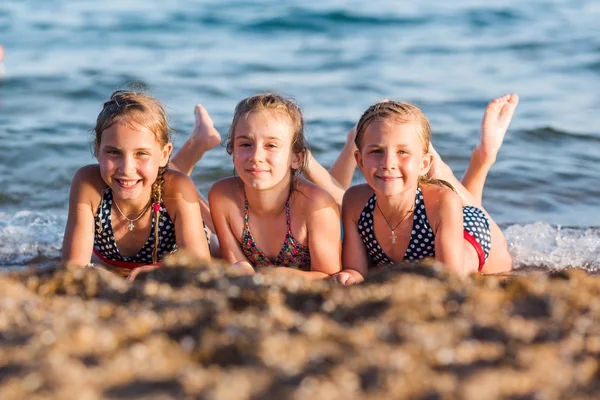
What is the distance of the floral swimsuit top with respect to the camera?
4.13m

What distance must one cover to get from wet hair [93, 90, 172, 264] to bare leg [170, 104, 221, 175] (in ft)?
3.52

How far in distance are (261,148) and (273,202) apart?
13.8 inches

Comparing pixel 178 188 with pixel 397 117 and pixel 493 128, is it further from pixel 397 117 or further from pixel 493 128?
pixel 493 128

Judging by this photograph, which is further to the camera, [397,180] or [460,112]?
[460,112]

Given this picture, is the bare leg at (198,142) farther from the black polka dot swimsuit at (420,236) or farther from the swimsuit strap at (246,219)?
the black polka dot swimsuit at (420,236)

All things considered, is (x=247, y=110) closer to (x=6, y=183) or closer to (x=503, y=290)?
(x=503, y=290)

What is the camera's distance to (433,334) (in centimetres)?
203

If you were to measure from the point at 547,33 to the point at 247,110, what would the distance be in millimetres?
10323

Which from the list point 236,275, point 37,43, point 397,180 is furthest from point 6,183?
point 37,43

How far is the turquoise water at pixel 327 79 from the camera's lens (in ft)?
20.0

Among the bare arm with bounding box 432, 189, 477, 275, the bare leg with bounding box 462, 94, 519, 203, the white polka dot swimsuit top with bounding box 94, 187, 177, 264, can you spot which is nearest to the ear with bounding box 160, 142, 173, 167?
the white polka dot swimsuit top with bounding box 94, 187, 177, 264

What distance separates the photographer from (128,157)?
12.8ft

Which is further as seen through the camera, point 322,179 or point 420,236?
point 322,179

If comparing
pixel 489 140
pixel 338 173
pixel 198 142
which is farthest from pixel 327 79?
pixel 489 140
